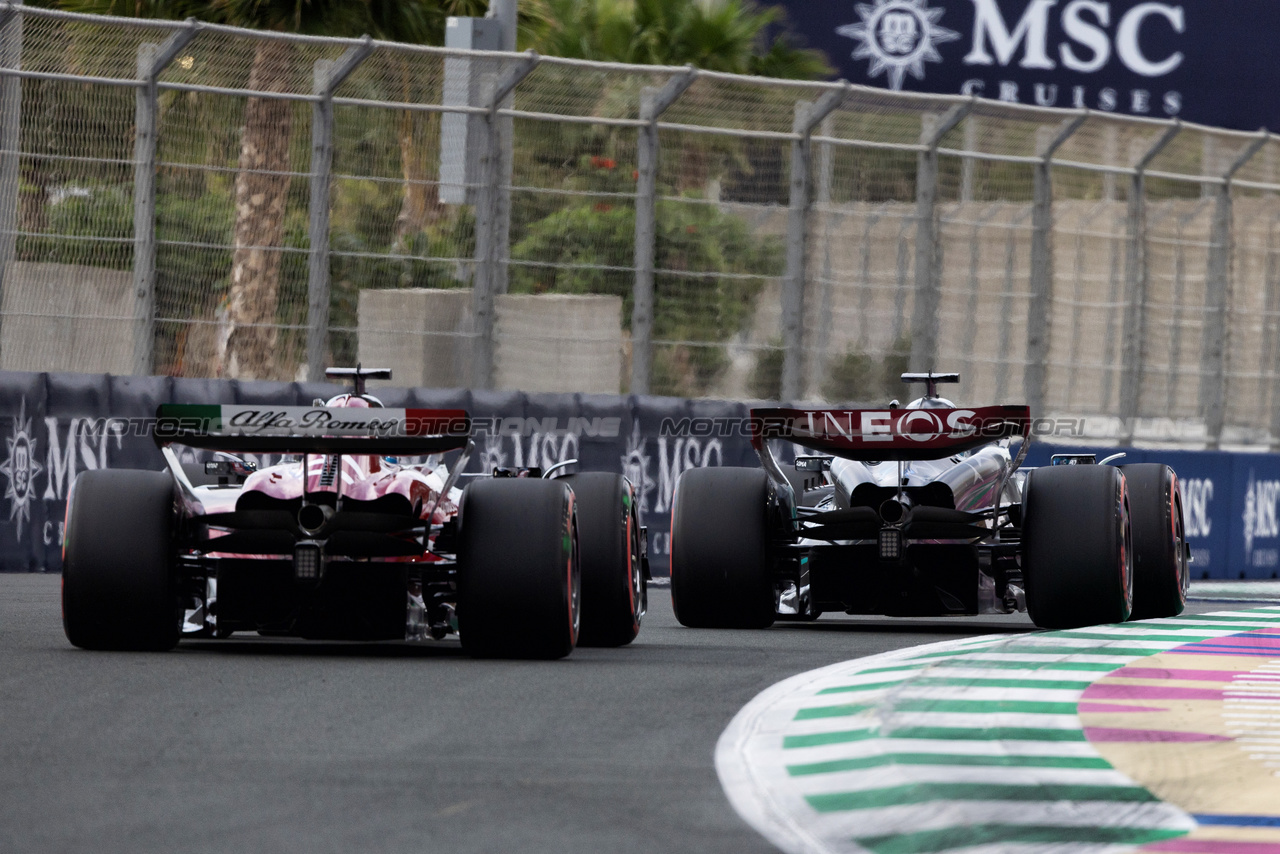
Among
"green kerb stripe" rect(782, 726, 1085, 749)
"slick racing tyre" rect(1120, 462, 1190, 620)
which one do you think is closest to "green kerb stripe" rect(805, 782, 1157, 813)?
"green kerb stripe" rect(782, 726, 1085, 749)

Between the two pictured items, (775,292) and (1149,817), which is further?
(775,292)

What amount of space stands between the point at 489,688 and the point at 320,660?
1348mm

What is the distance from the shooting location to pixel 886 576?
11.3 m

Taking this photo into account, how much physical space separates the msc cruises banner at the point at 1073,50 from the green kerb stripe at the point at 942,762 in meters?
30.2

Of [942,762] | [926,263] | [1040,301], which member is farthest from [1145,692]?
[1040,301]

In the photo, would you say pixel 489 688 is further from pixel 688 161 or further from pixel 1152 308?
pixel 1152 308

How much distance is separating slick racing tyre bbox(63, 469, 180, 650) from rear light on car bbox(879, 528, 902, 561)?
3673mm

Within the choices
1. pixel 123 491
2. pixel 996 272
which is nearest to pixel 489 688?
pixel 123 491

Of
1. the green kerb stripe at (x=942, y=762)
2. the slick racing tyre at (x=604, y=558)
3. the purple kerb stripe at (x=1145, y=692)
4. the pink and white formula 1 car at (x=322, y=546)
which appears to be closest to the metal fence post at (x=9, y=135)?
the pink and white formula 1 car at (x=322, y=546)

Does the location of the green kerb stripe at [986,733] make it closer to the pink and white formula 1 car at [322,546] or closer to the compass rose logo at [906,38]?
the pink and white formula 1 car at [322,546]

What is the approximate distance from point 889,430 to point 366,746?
191 inches

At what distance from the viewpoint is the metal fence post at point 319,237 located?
54.0 feet

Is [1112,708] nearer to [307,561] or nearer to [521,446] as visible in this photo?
[307,561]

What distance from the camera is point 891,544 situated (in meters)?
11.1
